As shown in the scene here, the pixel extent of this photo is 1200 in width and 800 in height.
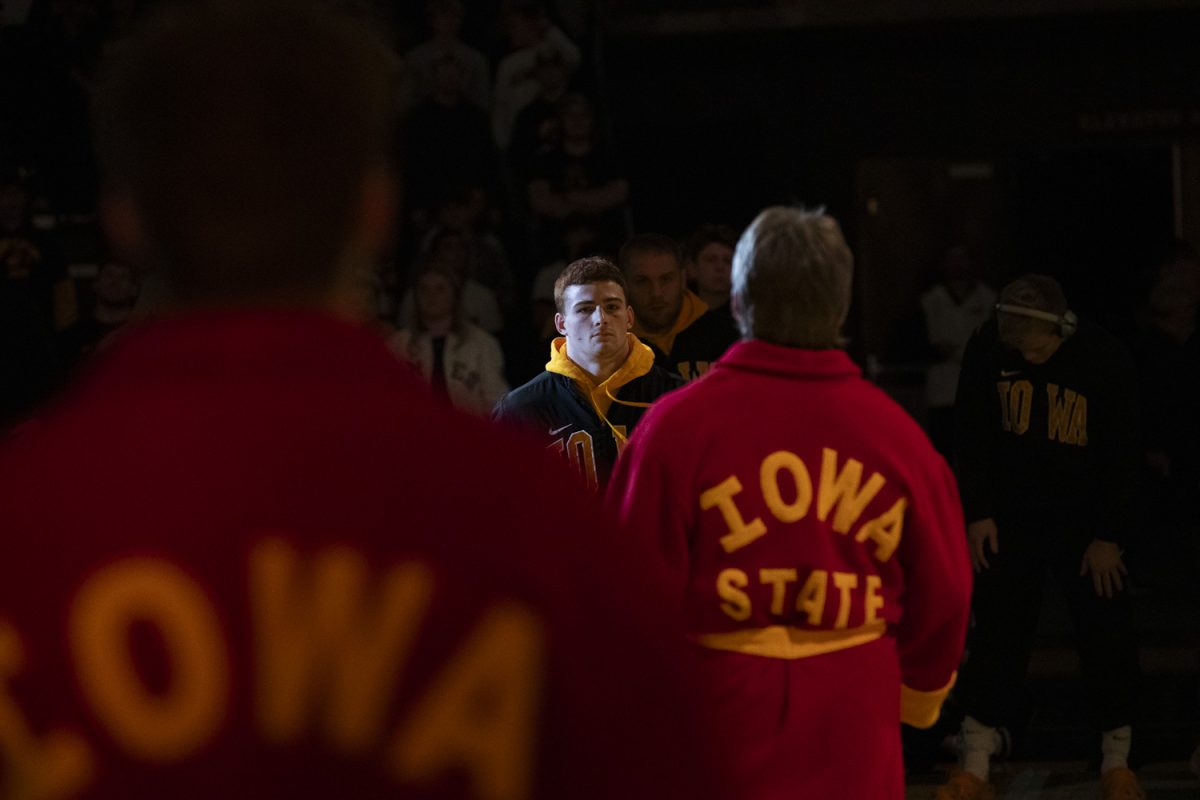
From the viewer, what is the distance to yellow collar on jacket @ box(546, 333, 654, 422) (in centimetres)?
552

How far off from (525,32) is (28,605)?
10.7m

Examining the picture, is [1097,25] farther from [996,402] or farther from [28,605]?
[28,605]

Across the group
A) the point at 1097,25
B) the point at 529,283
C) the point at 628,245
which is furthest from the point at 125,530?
the point at 1097,25

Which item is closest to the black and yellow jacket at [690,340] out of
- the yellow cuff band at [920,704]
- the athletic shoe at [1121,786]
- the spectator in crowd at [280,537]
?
the athletic shoe at [1121,786]

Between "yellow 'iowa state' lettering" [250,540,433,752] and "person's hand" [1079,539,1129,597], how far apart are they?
5.73 m

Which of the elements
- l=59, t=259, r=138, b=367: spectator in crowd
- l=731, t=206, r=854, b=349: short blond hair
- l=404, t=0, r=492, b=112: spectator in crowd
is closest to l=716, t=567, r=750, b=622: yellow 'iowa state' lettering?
l=731, t=206, r=854, b=349: short blond hair

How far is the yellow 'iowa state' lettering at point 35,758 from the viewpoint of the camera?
1.23 metres

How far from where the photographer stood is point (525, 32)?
11.7 meters

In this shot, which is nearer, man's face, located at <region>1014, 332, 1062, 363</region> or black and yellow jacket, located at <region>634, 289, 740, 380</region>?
man's face, located at <region>1014, 332, 1062, 363</region>

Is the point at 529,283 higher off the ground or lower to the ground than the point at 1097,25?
lower

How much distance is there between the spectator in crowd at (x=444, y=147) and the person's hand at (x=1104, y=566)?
211 inches

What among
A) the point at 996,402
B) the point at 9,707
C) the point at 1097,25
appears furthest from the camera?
the point at 1097,25

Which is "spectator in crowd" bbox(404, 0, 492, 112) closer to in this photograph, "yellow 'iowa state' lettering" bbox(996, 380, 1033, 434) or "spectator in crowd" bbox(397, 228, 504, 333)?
"spectator in crowd" bbox(397, 228, 504, 333)

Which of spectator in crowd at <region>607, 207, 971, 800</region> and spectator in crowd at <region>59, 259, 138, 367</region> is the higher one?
spectator in crowd at <region>59, 259, 138, 367</region>
